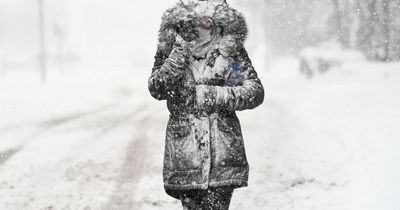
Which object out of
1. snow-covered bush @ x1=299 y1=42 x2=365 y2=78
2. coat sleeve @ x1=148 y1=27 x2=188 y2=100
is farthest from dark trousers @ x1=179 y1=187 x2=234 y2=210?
snow-covered bush @ x1=299 y1=42 x2=365 y2=78

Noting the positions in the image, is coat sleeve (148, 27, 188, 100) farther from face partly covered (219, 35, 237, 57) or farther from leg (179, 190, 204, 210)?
leg (179, 190, 204, 210)

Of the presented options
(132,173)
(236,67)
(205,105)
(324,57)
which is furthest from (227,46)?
(324,57)

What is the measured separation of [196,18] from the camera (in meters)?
3.50

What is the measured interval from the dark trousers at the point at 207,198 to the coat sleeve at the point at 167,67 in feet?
2.34

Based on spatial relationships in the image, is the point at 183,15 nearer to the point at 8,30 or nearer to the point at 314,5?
the point at 314,5

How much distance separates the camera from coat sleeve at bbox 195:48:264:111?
3.42m

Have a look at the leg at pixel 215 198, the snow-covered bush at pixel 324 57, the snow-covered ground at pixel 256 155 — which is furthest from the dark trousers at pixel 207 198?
the snow-covered bush at pixel 324 57

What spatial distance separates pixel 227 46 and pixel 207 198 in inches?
41.8

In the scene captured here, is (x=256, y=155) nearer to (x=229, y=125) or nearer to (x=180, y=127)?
(x=229, y=125)

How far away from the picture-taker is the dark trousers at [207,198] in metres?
3.58

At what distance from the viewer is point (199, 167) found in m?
3.52

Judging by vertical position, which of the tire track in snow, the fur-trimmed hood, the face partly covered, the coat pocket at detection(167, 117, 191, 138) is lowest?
the tire track in snow

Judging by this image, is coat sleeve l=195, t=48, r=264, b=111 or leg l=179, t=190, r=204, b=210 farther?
leg l=179, t=190, r=204, b=210

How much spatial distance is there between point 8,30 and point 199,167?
293ft
